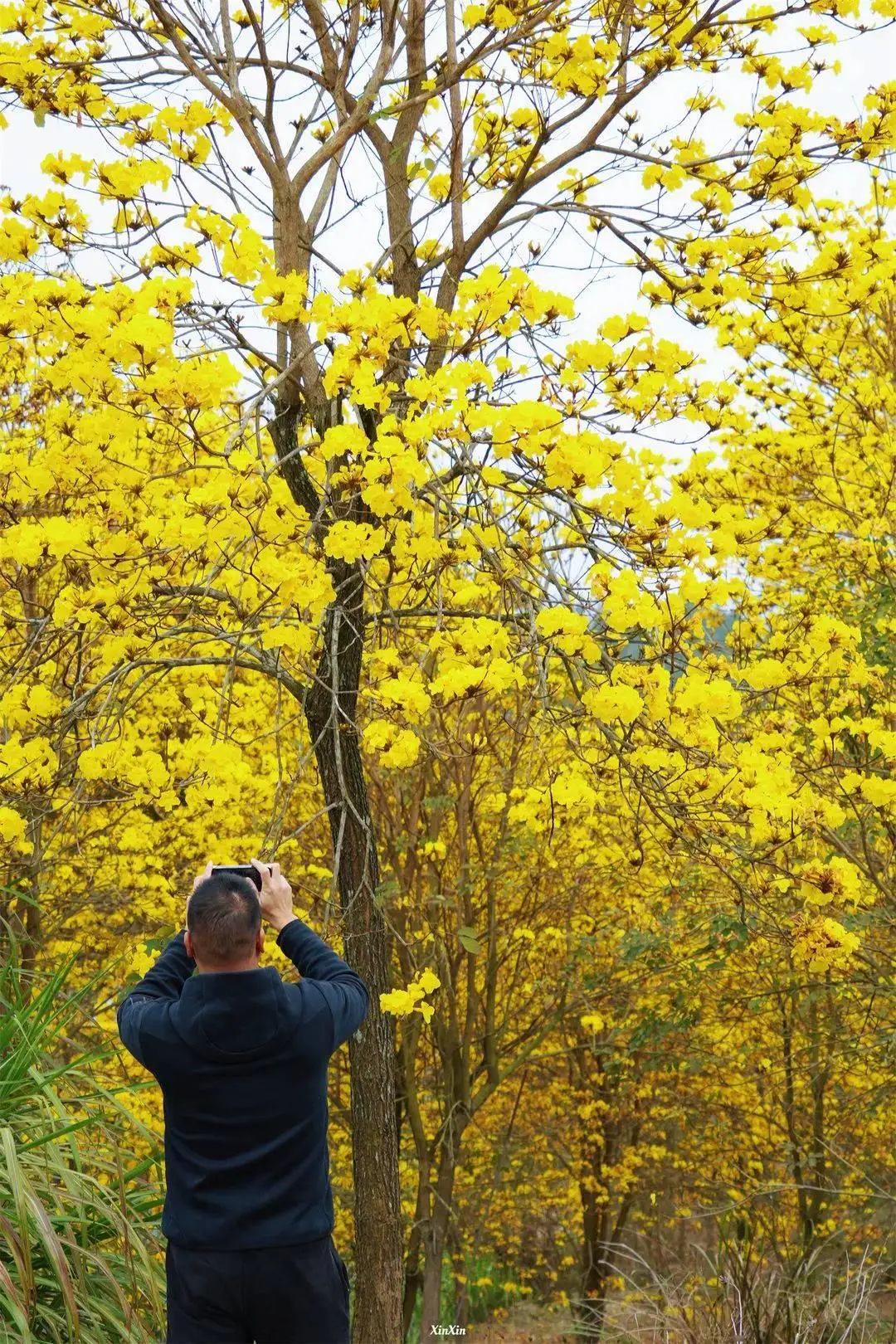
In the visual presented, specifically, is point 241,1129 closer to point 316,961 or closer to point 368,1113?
point 316,961

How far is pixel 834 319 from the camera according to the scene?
734cm

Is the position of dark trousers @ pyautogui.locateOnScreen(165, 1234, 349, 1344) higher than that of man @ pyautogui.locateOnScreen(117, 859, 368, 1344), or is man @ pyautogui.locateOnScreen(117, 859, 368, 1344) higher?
man @ pyautogui.locateOnScreen(117, 859, 368, 1344)

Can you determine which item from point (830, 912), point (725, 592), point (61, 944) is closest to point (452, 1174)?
point (61, 944)

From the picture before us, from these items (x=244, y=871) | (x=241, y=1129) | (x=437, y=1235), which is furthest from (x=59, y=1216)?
(x=437, y=1235)

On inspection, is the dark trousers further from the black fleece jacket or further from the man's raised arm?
the man's raised arm

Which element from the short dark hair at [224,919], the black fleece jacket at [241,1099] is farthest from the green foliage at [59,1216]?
the short dark hair at [224,919]

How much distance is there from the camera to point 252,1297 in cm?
244

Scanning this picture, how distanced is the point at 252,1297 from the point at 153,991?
2.03 feet

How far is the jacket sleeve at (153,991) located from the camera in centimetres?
246

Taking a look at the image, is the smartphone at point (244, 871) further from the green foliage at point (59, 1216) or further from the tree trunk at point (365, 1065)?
the tree trunk at point (365, 1065)

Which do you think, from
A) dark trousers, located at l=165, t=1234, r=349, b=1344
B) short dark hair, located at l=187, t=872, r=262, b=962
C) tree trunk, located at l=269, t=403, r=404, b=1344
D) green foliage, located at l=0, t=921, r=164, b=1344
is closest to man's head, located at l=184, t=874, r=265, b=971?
short dark hair, located at l=187, t=872, r=262, b=962

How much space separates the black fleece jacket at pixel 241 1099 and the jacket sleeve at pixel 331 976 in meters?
0.01

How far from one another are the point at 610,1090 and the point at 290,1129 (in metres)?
9.57

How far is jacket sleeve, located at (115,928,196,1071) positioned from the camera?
246 cm
